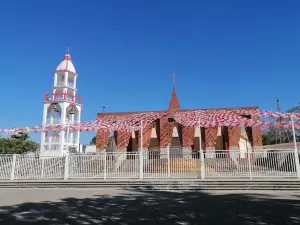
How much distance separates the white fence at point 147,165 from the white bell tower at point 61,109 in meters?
21.2

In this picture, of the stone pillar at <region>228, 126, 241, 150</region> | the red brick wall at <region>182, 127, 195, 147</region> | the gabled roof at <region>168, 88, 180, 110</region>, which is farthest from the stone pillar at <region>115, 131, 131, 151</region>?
the stone pillar at <region>228, 126, 241, 150</region>

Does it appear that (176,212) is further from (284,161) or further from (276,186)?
(284,161)

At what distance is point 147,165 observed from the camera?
41.8 feet

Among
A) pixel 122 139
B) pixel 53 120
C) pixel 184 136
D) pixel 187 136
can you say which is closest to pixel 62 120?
pixel 53 120

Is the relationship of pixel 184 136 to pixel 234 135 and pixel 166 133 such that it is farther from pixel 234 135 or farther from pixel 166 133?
pixel 234 135

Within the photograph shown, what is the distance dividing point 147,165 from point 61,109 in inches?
1012

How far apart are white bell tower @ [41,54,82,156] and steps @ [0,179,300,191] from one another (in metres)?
21.8

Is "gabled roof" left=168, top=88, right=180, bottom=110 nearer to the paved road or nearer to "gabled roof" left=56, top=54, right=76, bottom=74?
the paved road

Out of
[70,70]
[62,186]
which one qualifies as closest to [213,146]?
[62,186]

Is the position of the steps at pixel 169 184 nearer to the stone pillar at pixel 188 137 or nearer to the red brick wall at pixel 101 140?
the stone pillar at pixel 188 137

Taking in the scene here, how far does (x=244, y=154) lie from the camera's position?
12547mm

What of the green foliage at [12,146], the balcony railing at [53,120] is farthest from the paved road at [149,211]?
the balcony railing at [53,120]

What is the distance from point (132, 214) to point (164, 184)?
217 inches

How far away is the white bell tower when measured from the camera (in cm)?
3484
